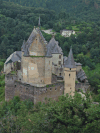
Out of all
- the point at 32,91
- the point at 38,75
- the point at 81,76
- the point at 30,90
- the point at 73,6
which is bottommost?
the point at 32,91

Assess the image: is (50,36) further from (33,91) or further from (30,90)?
(33,91)

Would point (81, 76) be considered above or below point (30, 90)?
Result: above

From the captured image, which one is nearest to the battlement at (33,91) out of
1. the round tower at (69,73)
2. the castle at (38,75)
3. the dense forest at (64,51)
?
the castle at (38,75)

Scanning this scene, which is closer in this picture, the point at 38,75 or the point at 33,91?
the point at 33,91

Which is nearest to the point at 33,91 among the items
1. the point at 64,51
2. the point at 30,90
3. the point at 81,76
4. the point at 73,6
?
the point at 30,90

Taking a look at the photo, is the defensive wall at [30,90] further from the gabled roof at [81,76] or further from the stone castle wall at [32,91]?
the gabled roof at [81,76]

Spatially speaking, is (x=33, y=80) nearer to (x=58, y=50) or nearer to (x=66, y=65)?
(x=66, y=65)

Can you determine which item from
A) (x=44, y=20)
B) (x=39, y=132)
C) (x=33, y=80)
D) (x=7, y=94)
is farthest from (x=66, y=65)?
(x=44, y=20)

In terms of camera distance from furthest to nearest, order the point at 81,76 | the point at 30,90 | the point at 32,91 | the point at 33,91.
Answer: the point at 81,76 → the point at 30,90 → the point at 32,91 → the point at 33,91
